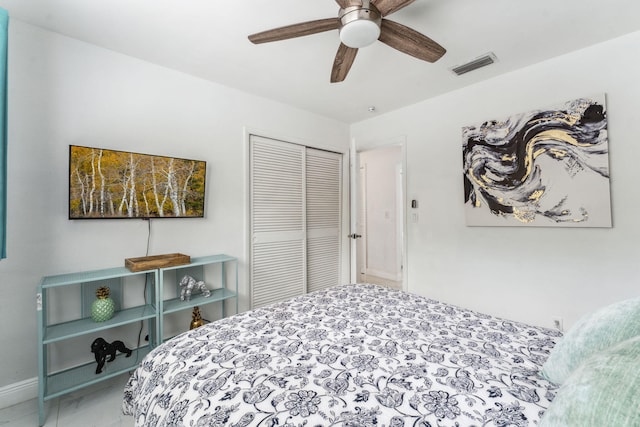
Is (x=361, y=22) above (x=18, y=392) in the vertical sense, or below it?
above

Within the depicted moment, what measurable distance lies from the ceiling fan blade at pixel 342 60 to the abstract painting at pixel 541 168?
1568 millimetres

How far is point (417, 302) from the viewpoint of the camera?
182cm

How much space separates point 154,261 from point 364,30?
210 cm

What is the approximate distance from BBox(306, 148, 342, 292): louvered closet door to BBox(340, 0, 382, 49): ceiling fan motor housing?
80.3 inches

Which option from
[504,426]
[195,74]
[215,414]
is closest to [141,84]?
A: [195,74]

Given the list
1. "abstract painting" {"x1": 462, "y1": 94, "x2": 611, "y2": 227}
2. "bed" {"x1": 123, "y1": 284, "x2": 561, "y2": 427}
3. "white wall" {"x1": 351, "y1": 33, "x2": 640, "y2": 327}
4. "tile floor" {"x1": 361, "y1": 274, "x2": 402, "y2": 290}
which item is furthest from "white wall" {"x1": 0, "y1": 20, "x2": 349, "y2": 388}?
"tile floor" {"x1": 361, "y1": 274, "x2": 402, "y2": 290}

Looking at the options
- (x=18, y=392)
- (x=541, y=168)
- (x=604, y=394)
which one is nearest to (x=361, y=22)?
(x=604, y=394)

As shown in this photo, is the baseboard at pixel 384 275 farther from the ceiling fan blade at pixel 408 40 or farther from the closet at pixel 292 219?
the ceiling fan blade at pixel 408 40

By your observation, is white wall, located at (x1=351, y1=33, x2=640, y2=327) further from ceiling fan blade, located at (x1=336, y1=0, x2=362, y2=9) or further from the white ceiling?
ceiling fan blade, located at (x1=336, y1=0, x2=362, y2=9)

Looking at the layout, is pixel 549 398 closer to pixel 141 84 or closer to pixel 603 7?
pixel 603 7

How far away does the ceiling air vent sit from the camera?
7.43 feet

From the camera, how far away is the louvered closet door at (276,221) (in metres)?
2.99

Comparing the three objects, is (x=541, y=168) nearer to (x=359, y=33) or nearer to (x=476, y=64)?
(x=476, y=64)

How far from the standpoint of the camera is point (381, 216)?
514 cm
